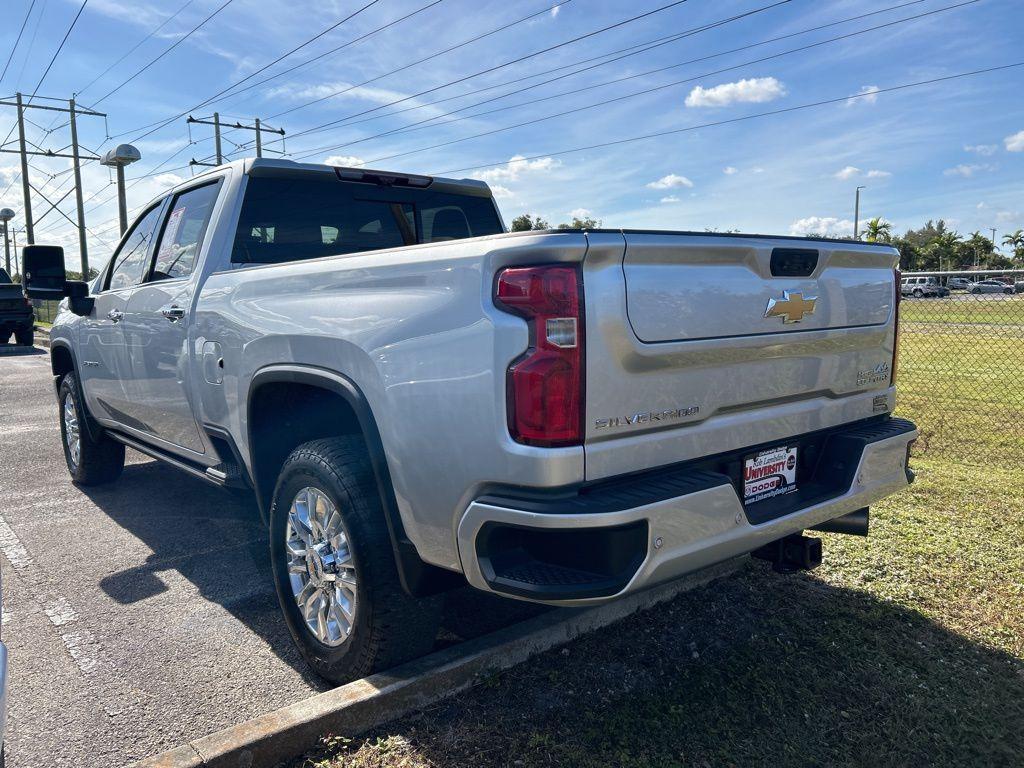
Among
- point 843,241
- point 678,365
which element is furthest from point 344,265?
point 843,241

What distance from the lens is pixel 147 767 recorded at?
2.39 m

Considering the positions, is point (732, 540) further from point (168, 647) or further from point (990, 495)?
point (990, 495)

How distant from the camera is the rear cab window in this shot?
406 centimetres

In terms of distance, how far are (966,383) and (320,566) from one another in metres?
10.8

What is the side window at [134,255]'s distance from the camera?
4.97 m

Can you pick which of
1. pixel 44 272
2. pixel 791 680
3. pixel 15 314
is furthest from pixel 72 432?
pixel 15 314

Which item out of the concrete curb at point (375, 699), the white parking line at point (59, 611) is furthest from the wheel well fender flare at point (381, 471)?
the white parking line at point (59, 611)

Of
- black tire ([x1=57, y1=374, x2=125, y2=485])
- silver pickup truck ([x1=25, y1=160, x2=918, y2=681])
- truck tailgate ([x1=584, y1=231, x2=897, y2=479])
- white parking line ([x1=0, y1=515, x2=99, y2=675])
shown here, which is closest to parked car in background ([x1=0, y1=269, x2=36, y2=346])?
black tire ([x1=57, y1=374, x2=125, y2=485])

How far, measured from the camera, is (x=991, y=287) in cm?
734

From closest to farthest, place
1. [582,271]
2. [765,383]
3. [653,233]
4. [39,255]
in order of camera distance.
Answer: [582,271], [653,233], [765,383], [39,255]

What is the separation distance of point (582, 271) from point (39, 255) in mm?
3996

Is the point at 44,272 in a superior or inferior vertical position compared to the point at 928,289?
superior

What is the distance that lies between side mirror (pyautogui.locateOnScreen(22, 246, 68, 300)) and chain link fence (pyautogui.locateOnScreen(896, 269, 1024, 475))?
16.8ft

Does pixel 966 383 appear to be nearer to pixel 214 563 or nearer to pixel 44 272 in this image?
pixel 214 563
